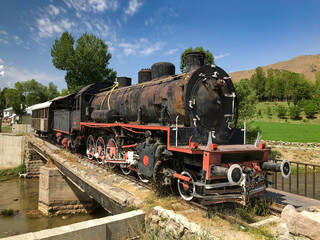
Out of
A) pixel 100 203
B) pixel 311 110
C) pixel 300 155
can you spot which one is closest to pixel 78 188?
pixel 100 203

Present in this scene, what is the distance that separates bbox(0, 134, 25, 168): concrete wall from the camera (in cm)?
2355

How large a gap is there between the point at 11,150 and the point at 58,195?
1530 cm

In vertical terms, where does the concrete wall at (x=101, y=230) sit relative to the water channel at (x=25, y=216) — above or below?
above

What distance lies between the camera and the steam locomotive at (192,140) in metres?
4.70

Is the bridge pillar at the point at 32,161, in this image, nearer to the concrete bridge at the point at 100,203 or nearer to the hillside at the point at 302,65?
the concrete bridge at the point at 100,203

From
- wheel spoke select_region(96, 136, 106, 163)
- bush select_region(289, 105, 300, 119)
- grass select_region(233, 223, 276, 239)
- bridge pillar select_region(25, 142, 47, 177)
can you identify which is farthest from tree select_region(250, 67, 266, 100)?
grass select_region(233, 223, 276, 239)

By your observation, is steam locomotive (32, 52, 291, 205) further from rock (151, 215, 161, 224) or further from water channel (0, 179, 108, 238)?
water channel (0, 179, 108, 238)

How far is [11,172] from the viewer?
74.2ft

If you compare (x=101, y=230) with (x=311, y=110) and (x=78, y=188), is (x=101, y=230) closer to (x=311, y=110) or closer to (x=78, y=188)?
(x=78, y=188)

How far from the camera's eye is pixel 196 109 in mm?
5652

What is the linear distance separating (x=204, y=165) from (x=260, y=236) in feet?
5.08

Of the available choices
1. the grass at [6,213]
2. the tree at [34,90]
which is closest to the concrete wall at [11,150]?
the grass at [6,213]

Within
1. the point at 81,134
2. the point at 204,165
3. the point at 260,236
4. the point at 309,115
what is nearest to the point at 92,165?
the point at 81,134

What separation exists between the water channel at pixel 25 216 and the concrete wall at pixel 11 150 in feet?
16.0
